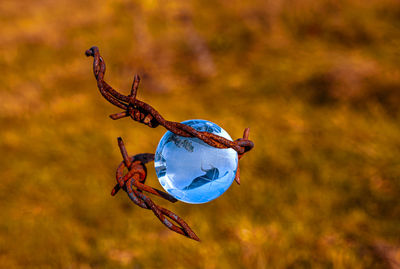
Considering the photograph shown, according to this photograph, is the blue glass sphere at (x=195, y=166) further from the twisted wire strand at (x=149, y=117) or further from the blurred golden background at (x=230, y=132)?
the blurred golden background at (x=230, y=132)

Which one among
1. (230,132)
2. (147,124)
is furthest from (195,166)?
(230,132)

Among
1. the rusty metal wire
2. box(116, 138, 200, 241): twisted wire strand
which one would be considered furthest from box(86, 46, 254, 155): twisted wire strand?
box(116, 138, 200, 241): twisted wire strand

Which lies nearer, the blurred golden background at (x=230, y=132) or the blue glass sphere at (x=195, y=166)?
the blue glass sphere at (x=195, y=166)

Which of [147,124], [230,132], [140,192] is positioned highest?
[230,132]

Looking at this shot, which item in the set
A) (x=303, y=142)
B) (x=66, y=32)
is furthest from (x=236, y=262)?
Result: (x=66, y=32)

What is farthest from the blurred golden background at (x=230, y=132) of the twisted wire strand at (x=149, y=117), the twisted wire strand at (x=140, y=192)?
the twisted wire strand at (x=149, y=117)

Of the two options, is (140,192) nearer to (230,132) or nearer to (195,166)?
(195,166)
